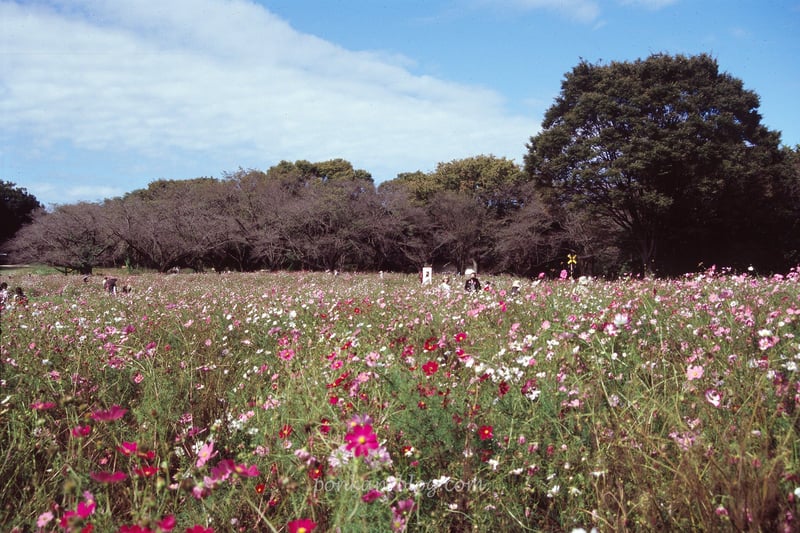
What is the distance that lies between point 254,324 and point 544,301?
288 centimetres

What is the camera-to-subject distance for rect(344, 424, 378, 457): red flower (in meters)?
1.39

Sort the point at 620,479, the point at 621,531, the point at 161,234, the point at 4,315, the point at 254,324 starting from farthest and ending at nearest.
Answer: the point at 161,234, the point at 254,324, the point at 4,315, the point at 620,479, the point at 621,531

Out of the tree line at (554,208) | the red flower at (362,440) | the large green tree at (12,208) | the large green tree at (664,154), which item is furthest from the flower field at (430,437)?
the large green tree at (12,208)

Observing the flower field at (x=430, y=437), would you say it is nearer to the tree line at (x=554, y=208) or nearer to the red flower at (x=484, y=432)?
the red flower at (x=484, y=432)

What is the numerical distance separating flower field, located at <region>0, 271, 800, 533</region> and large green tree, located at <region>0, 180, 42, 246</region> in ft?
144

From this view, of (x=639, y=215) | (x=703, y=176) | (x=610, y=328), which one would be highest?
(x=703, y=176)

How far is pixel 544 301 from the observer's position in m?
5.01

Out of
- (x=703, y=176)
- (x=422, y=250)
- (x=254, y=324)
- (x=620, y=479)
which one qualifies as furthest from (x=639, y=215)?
(x=620, y=479)

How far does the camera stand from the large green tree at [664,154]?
1789cm

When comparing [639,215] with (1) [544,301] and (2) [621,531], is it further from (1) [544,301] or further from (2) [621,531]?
(2) [621,531]

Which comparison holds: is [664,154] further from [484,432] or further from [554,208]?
[484,432]

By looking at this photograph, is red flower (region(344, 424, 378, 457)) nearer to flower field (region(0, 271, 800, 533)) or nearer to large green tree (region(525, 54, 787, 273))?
flower field (region(0, 271, 800, 533))

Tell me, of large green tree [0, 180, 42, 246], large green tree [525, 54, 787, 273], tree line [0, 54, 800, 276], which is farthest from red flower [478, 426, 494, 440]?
large green tree [0, 180, 42, 246]

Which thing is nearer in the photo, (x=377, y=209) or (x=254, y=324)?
(x=254, y=324)
